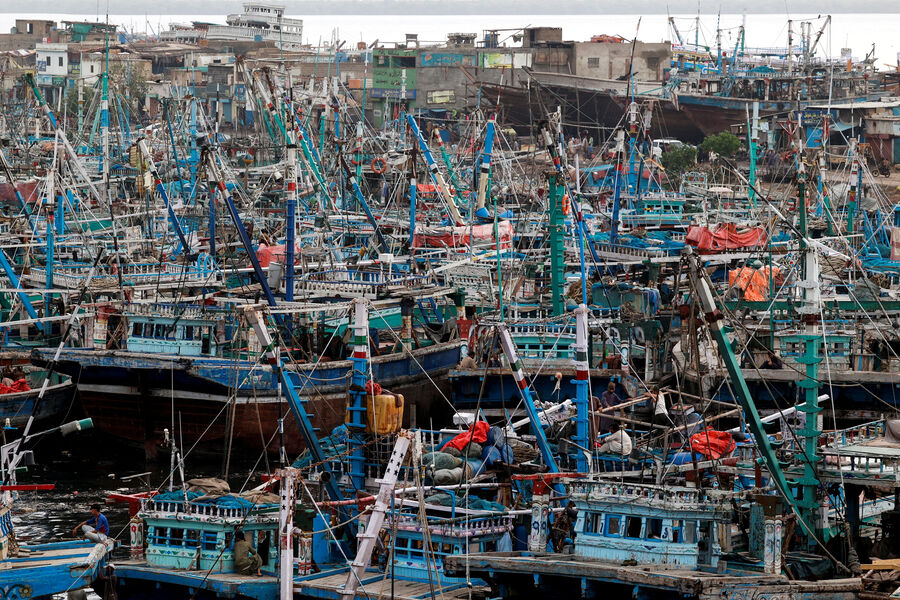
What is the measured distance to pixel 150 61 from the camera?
119250 millimetres

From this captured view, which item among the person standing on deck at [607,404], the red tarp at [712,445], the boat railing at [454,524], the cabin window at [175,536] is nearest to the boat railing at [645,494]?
the boat railing at [454,524]

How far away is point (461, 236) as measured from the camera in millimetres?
52188

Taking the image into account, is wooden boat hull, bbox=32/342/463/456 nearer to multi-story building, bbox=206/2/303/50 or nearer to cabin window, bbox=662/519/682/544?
cabin window, bbox=662/519/682/544

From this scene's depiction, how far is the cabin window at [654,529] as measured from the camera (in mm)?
22938

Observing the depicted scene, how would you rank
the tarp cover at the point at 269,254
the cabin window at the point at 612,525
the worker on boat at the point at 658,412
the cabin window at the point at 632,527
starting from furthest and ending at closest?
the tarp cover at the point at 269,254
the worker on boat at the point at 658,412
the cabin window at the point at 612,525
the cabin window at the point at 632,527

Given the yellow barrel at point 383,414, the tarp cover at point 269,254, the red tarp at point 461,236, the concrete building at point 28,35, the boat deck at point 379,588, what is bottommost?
the boat deck at point 379,588

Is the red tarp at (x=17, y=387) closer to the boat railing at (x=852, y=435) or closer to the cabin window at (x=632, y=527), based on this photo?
the cabin window at (x=632, y=527)

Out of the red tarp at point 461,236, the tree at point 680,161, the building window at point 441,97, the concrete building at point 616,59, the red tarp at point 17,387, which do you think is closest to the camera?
the red tarp at point 17,387

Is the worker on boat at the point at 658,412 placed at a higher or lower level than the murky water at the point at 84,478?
higher

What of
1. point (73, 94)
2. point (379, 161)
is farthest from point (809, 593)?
point (73, 94)

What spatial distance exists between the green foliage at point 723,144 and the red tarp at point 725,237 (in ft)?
121

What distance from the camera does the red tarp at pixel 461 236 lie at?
50.4 m

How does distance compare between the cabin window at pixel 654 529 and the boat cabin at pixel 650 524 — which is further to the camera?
the cabin window at pixel 654 529

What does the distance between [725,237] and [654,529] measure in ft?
86.0
